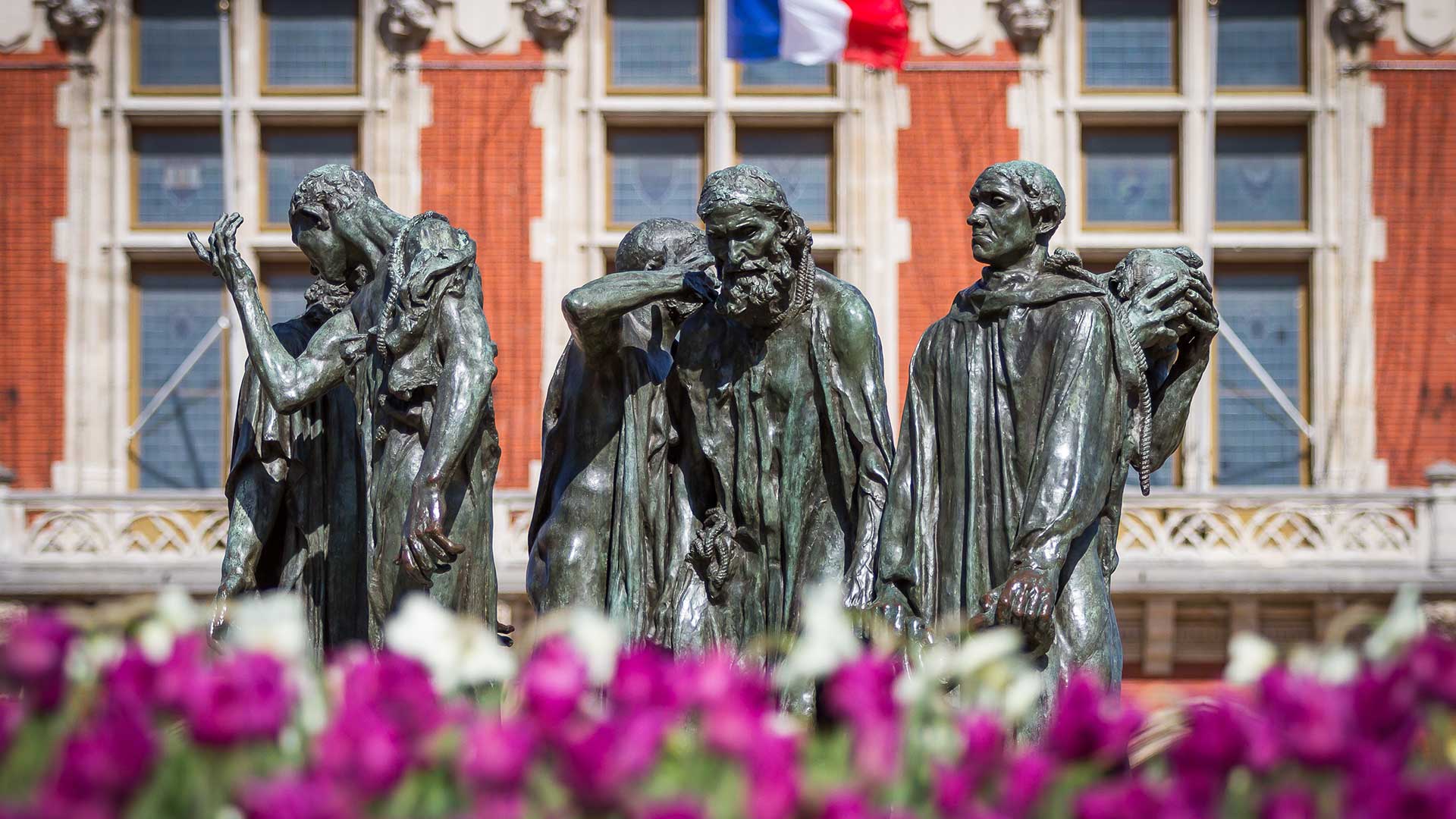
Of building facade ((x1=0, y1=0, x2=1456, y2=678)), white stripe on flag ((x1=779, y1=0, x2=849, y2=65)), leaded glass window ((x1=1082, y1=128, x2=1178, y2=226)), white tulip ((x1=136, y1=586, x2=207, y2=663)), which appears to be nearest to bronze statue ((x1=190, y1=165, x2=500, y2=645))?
white tulip ((x1=136, y1=586, x2=207, y2=663))

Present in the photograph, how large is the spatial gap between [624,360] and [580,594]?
2.28ft

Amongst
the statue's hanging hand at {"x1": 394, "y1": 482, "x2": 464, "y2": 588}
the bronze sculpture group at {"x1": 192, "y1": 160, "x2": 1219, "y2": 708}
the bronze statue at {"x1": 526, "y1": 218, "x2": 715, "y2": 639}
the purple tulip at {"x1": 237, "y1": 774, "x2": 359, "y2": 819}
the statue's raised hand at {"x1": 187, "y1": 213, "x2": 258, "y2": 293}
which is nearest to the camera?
the purple tulip at {"x1": 237, "y1": 774, "x2": 359, "y2": 819}

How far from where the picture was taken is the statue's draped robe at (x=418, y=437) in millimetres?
6891

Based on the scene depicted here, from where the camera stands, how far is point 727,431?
6867mm

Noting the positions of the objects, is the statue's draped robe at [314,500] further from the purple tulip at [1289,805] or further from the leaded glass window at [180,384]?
the leaded glass window at [180,384]

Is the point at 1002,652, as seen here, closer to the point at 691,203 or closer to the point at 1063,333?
the point at 1063,333

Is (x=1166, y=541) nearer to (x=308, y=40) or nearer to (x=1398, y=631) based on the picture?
(x=308, y=40)

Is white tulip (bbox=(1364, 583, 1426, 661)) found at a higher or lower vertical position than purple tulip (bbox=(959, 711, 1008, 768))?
higher

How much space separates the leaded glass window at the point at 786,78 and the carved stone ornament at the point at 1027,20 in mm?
1565

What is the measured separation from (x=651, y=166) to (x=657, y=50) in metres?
0.97

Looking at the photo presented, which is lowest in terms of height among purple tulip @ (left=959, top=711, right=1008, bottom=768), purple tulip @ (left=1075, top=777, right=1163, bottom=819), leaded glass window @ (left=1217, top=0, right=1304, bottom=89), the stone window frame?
purple tulip @ (left=1075, top=777, right=1163, bottom=819)

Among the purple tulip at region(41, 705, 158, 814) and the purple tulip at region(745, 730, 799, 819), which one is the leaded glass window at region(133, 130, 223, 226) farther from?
the purple tulip at region(745, 730, 799, 819)

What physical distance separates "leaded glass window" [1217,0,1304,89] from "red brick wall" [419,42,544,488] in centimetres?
576

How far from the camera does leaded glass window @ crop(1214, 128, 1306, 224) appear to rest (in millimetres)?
20359
